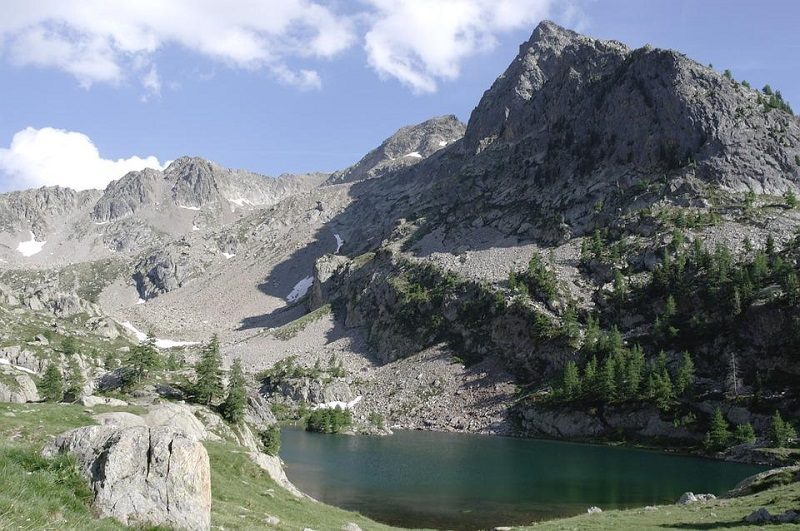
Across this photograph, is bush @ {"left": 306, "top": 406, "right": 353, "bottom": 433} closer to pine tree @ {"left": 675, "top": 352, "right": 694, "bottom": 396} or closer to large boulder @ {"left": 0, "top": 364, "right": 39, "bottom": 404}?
large boulder @ {"left": 0, "top": 364, "right": 39, "bottom": 404}

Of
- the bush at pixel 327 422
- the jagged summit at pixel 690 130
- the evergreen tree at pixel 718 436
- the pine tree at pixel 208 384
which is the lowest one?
the bush at pixel 327 422

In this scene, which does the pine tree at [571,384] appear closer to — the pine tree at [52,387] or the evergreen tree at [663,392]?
the evergreen tree at [663,392]

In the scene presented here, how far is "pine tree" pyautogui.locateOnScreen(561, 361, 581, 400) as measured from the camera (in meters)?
111

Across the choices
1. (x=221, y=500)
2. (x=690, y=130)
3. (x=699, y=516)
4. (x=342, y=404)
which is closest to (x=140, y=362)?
(x=221, y=500)

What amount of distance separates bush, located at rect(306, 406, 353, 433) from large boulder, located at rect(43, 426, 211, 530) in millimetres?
103981

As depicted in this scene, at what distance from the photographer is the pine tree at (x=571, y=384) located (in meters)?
111

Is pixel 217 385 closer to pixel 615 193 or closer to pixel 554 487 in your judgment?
pixel 554 487

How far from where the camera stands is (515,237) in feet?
614

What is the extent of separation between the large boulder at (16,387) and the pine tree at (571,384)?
92.1 metres

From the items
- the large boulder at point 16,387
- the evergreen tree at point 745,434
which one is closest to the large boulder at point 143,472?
the large boulder at point 16,387

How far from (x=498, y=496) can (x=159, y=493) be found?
48122mm

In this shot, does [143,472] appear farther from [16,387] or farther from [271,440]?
Answer: [16,387]

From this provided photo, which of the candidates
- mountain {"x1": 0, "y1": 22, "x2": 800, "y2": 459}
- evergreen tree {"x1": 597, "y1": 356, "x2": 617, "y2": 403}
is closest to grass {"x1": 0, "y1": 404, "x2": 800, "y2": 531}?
mountain {"x1": 0, "y1": 22, "x2": 800, "y2": 459}

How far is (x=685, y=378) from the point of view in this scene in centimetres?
10144
